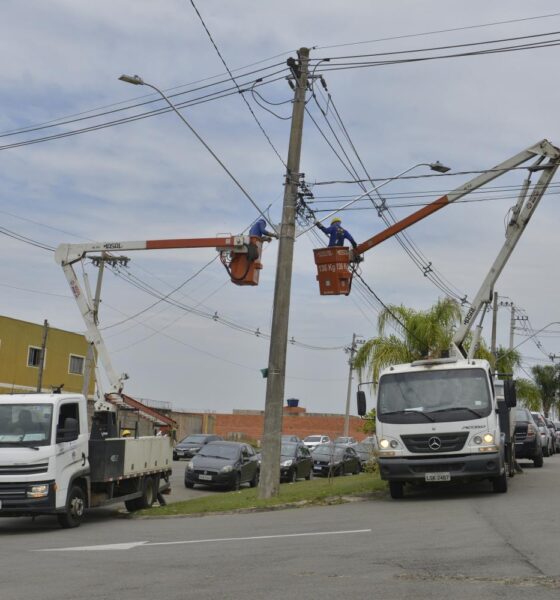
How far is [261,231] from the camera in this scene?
59.2ft

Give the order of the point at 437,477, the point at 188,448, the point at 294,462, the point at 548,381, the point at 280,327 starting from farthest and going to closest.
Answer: the point at 548,381
the point at 188,448
the point at 294,462
the point at 280,327
the point at 437,477

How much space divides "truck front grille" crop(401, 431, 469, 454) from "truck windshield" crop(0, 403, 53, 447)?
260 inches

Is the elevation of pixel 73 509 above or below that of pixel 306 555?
below

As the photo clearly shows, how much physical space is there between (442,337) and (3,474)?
18.2 metres

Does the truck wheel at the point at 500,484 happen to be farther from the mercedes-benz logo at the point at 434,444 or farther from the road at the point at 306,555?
the mercedes-benz logo at the point at 434,444

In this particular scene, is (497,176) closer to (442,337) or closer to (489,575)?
(442,337)

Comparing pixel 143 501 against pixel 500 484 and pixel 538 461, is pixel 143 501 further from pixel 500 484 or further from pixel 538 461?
pixel 538 461

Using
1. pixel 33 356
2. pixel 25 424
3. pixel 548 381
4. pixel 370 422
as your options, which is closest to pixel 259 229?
pixel 25 424

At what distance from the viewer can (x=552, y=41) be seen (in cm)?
1712

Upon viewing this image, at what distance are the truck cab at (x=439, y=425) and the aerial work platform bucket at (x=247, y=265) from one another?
351 centimetres

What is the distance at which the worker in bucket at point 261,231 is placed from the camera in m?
18.0

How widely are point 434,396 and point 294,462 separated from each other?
12.9 meters

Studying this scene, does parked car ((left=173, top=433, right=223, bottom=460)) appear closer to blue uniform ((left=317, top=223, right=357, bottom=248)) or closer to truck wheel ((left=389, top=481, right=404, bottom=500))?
blue uniform ((left=317, top=223, right=357, bottom=248))

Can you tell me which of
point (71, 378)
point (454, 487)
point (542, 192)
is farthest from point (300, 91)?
point (71, 378)
